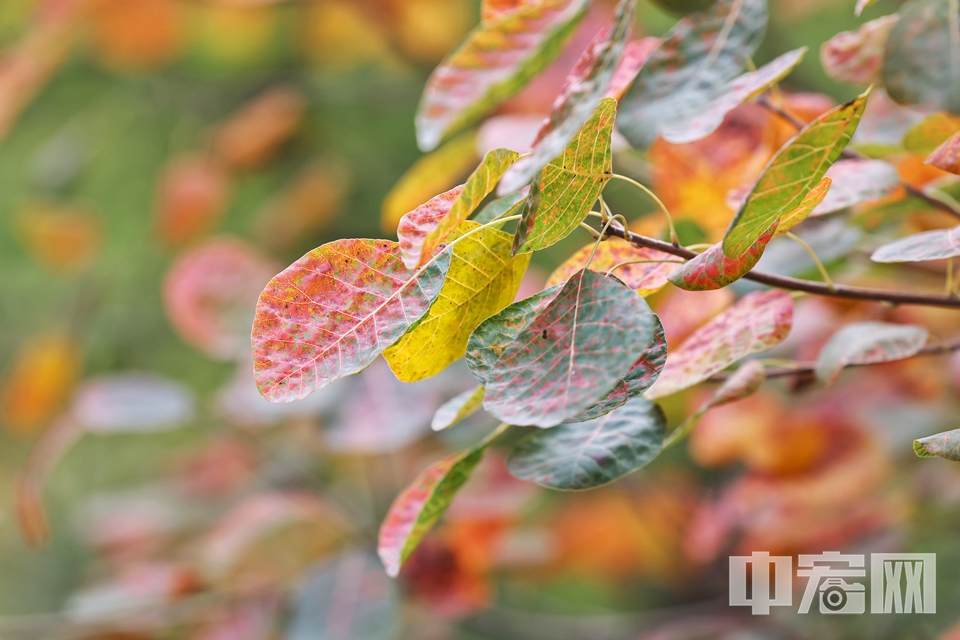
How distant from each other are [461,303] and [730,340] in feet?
0.45

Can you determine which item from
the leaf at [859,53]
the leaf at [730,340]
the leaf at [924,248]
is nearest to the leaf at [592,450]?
the leaf at [730,340]

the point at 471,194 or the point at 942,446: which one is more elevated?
the point at 471,194

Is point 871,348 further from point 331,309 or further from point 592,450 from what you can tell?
point 331,309

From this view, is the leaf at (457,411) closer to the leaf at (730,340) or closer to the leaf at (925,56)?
the leaf at (730,340)

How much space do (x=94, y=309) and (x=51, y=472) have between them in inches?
19.6

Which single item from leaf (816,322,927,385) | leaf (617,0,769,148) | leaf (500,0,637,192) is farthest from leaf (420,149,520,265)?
leaf (816,322,927,385)

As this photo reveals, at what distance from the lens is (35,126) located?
73.5 inches

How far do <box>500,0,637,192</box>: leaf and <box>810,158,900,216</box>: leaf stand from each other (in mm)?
149

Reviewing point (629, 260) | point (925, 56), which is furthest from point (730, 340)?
point (925, 56)

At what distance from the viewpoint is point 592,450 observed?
13.1 inches

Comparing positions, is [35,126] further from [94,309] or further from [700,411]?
[700,411]

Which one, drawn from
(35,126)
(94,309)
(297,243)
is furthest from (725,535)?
(35,126)

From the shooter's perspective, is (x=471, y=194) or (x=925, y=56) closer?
(x=471, y=194)

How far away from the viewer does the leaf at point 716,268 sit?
28 centimetres
